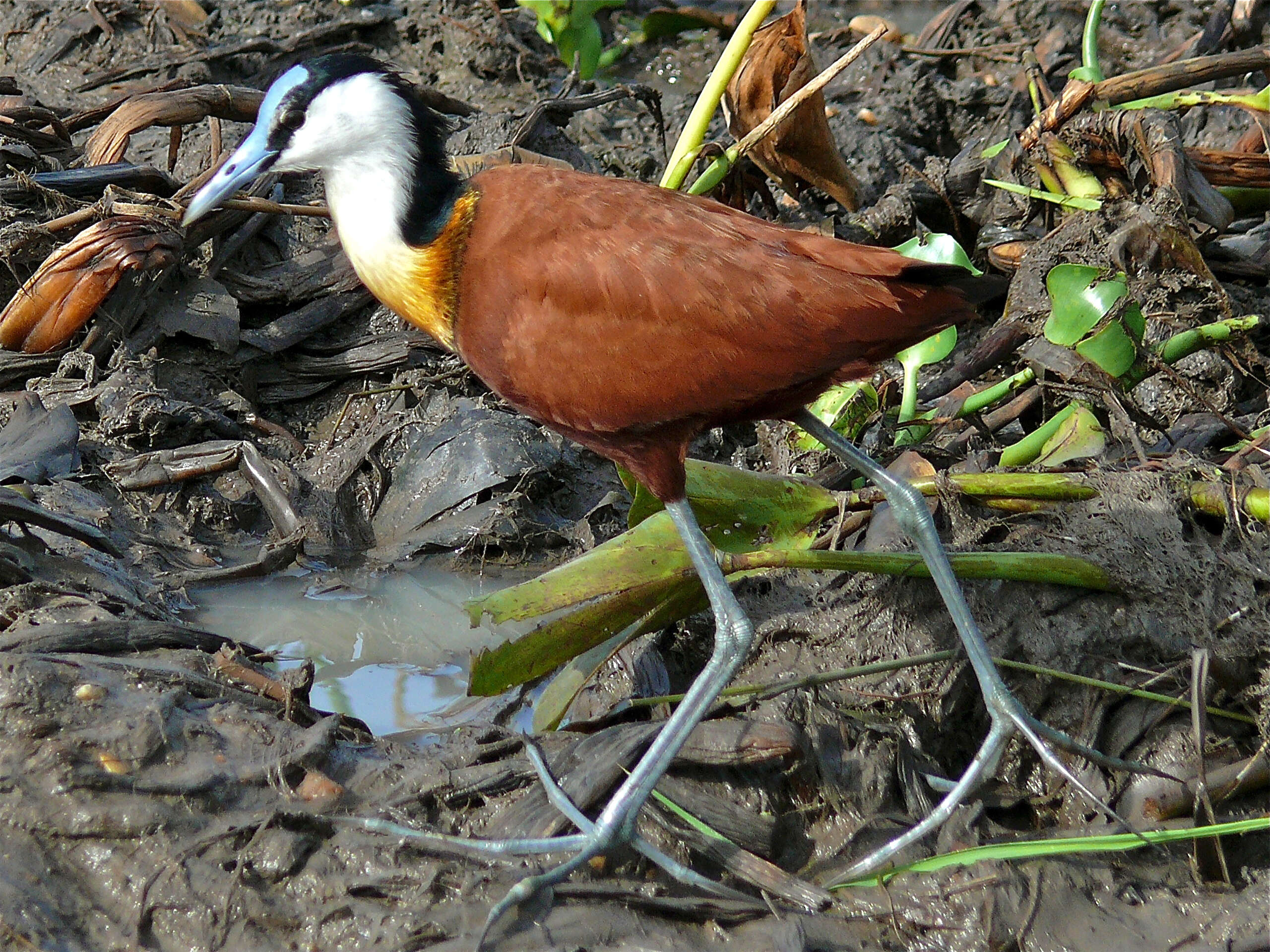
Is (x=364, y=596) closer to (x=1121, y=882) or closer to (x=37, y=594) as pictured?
(x=37, y=594)

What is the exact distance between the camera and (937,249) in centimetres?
374

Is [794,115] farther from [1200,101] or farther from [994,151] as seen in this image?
[1200,101]

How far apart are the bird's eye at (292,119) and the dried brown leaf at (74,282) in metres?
1.63

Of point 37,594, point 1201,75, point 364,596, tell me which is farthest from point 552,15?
point 37,594

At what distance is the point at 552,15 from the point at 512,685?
3.85 metres

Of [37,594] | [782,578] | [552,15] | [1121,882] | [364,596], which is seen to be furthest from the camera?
[552,15]

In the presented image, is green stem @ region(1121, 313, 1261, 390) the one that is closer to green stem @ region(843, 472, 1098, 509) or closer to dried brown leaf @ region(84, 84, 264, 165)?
green stem @ region(843, 472, 1098, 509)

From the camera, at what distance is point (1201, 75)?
167 inches

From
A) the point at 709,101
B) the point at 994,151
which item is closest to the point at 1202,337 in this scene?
the point at 994,151

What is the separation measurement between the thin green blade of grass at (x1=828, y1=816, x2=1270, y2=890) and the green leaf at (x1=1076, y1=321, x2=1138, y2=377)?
1403 millimetres

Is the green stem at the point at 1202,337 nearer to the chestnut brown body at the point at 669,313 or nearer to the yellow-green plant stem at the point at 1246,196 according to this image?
the yellow-green plant stem at the point at 1246,196

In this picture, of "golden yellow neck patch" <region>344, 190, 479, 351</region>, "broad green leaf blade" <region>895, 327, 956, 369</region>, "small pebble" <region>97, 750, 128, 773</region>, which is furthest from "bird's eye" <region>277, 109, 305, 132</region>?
"broad green leaf blade" <region>895, 327, 956, 369</region>

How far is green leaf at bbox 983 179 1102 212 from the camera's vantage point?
4172 millimetres

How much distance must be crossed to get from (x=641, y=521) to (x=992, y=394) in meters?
1.35
